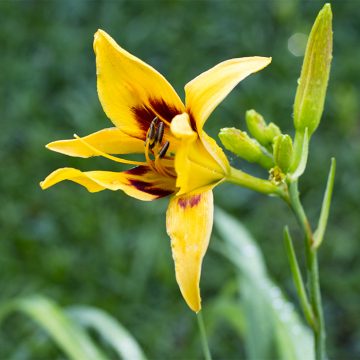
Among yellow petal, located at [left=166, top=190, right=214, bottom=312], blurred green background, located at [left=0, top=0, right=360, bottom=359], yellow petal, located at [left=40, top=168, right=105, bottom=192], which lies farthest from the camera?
blurred green background, located at [left=0, top=0, right=360, bottom=359]

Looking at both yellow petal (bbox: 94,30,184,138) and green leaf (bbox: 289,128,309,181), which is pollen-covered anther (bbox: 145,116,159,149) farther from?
green leaf (bbox: 289,128,309,181)

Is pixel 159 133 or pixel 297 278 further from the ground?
pixel 159 133

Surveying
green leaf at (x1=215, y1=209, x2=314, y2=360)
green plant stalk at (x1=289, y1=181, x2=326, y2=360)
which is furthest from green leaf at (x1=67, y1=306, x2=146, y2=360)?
green plant stalk at (x1=289, y1=181, x2=326, y2=360)

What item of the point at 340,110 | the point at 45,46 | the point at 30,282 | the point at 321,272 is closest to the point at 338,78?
the point at 340,110

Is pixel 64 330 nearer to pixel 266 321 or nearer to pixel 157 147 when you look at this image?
pixel 266 321

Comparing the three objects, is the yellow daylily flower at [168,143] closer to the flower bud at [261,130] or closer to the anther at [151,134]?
the anther at [151,134]

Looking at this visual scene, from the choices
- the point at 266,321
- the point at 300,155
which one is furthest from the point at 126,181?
the point at 266,321
